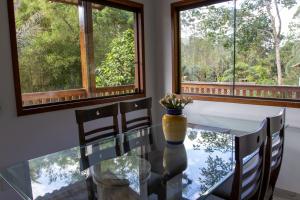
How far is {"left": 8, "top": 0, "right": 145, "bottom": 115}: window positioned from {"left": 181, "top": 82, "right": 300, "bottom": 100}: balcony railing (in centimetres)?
70

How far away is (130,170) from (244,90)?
1825mm

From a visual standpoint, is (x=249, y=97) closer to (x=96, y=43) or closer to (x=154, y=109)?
(x=154, y=109)

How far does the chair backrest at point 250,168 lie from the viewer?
1.07 meters

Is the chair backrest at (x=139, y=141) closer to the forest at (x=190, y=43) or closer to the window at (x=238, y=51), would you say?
the forest at (x=190, y=43)

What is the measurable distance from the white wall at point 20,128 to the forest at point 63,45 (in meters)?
0.17

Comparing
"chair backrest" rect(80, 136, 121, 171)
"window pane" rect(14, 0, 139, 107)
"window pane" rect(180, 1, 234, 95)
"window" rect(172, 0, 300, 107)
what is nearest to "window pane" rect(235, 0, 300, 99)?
"window" rect(172, 0, 300, 107)

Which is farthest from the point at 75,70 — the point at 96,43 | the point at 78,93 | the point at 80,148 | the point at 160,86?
the point at 160,86

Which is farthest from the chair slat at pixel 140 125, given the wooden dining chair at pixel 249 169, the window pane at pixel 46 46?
the wooden dining chair at pixel 249 169

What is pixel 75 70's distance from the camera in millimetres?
2678

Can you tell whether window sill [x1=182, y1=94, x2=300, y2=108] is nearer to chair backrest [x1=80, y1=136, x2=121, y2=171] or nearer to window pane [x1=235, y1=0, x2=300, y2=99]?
window pane [x1=235, y1=0, x2=300, y2=99]

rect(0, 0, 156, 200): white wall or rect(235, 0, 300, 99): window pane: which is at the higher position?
rect(235, 0, 300, 99): window pane

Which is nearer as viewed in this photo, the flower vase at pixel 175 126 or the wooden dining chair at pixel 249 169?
the wooden dining chair at pixel 249 169

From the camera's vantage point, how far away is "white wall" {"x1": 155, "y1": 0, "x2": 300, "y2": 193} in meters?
2.49

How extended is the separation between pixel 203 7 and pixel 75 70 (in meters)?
1.69
